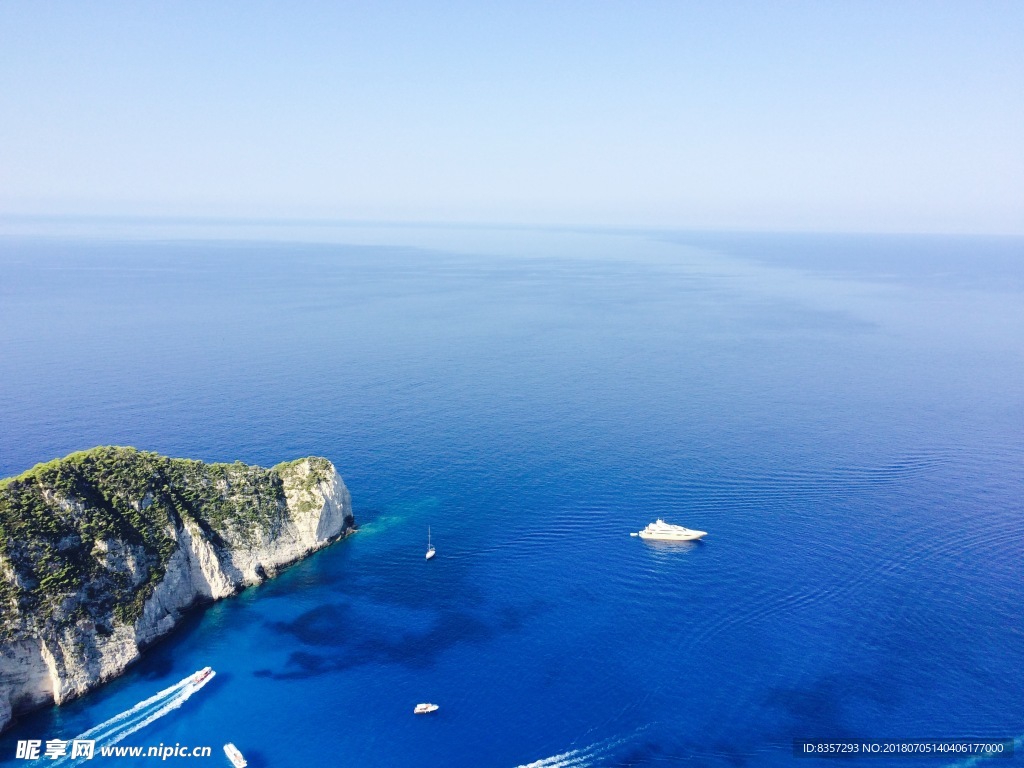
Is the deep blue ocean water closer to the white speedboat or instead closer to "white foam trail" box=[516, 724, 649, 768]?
"white foam trail" box=[516, 724, 649, 768]

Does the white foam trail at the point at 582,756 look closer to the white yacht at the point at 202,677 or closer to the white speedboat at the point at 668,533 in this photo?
the white yacht at the point at 202,677

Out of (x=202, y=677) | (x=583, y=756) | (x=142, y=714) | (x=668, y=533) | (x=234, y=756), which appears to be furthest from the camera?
(x=668, y=533)

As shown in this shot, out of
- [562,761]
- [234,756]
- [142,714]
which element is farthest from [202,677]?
[562,761]

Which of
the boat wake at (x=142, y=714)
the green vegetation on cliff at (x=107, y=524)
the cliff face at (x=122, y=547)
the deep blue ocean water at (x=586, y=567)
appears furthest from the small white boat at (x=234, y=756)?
the green vegetation on cliff at (x=107, y=524)

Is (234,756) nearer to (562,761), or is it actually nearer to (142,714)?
(142,714)

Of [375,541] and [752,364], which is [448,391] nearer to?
[375,541]

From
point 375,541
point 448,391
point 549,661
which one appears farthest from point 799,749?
point 448,391
